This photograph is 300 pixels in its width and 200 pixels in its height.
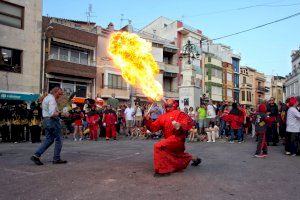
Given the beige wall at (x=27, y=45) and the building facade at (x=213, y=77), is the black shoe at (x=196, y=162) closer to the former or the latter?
the beige wall at (x=27, y=45)

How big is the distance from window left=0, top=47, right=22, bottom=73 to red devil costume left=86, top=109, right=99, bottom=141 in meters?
13.4

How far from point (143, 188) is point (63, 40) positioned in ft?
101

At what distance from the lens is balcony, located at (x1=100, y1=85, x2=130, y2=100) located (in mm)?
39375

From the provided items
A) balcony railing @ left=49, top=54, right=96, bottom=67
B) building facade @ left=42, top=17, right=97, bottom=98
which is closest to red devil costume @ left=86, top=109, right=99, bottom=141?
building facade @ left=42, top=17, right=97, bottom=98

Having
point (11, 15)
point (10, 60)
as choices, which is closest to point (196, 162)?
point (10, 60)

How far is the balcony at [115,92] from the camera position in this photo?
3938cm

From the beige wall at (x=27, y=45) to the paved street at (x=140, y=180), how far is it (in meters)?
21.1

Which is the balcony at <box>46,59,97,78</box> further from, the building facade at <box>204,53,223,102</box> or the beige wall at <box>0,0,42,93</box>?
the building facade at <box>204,53,223,102</box>

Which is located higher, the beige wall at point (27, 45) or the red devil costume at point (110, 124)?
the beige wall at point (27, 45)

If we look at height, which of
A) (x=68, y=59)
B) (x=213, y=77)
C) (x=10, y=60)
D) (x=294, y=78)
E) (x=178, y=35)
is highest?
(x=178, y=35)

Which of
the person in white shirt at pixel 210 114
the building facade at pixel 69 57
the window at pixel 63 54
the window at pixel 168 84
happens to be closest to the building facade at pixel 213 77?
the window at pixel 168 84

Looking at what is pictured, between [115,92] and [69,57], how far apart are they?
7.04 metres

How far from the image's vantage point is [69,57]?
120 ft

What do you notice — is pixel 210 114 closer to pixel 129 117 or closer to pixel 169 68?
pixel 129 117
